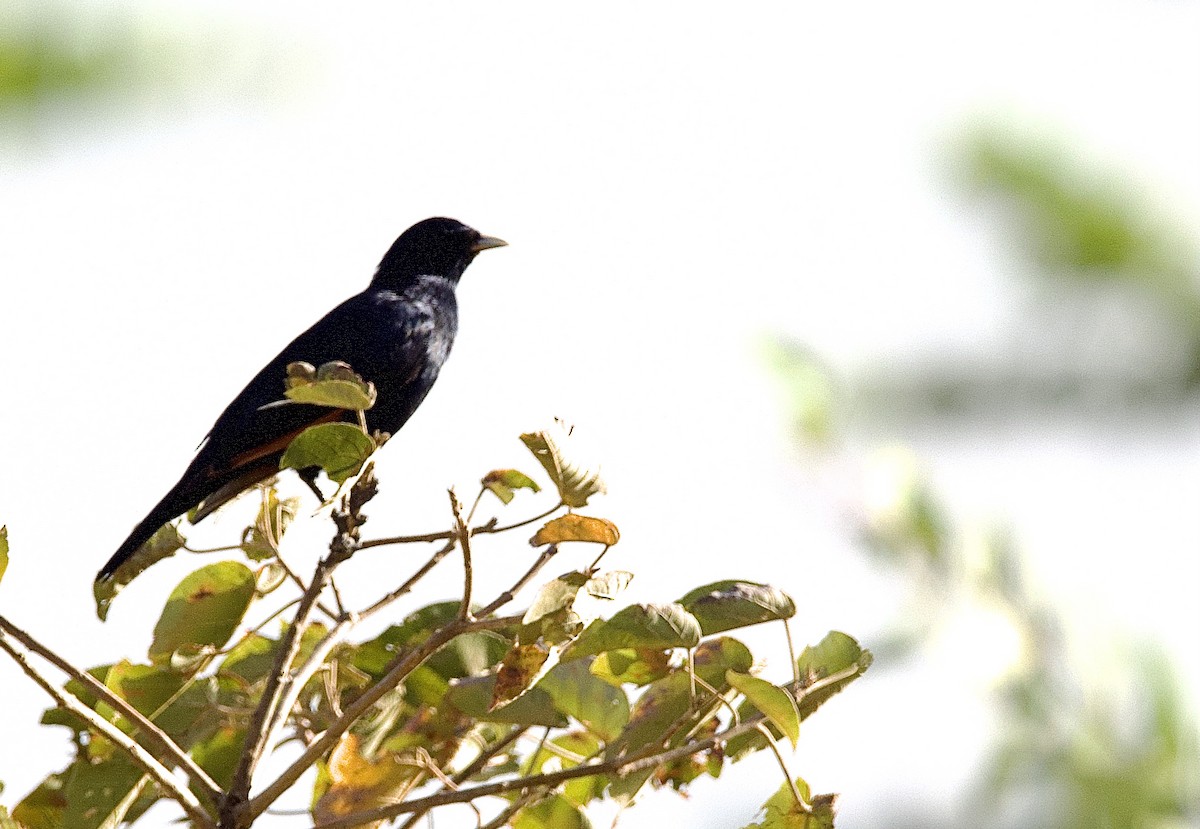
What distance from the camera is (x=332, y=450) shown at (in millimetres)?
2488

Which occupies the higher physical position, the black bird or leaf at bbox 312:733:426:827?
the black bird

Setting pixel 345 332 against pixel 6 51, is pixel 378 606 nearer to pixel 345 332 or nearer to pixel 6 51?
pixel 6 51

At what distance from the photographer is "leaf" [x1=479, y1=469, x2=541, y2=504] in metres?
2.54

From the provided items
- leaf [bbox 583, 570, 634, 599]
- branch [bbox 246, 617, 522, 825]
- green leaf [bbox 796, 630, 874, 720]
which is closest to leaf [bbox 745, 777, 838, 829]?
green leaf [bbox 796, 630, 874, 720]

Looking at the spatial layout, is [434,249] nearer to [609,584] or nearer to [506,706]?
[506,706]

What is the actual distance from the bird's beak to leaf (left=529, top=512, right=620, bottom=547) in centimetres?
414

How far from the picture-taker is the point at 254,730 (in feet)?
7.52

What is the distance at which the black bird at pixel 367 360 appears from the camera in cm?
411

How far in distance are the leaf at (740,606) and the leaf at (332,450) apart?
65cm

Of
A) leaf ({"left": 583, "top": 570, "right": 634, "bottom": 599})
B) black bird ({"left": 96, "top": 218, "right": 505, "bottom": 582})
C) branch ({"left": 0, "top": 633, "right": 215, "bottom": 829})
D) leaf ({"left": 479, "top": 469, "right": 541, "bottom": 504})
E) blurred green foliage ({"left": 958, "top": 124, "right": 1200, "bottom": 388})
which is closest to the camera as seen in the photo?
blurred green foliage ({"left": 958, "top": 124, "right": 1200, "bottom": 388})

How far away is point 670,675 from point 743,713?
0.16 meters

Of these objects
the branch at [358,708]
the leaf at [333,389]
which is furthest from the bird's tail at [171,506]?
the branch at [358,708]

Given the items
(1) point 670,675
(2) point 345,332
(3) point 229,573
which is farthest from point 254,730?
(2) point 345,332

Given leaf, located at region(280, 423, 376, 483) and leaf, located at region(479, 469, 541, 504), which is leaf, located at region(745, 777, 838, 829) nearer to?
leaf, located at region(479, 469, 541, 504)
